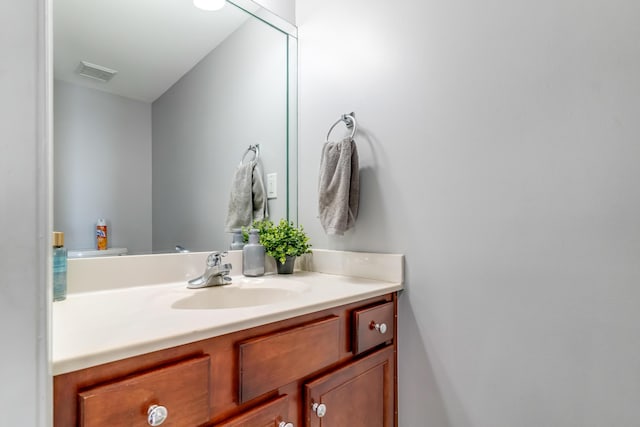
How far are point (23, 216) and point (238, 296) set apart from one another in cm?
76

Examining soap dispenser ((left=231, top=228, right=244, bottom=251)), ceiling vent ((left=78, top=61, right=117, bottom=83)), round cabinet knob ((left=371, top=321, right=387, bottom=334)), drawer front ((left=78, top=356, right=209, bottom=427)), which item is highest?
ceiling vent ((left=78, top=61, right=117, bottom=83))

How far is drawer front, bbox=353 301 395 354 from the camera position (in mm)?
958

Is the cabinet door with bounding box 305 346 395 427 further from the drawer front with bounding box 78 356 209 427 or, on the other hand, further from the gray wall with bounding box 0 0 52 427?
the gray wall with bounding box 0 0 52 427

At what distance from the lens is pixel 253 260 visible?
4.28 ft

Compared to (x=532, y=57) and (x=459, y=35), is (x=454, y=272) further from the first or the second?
(x=459, y=35)

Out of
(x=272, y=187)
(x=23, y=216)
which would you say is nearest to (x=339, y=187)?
(x=272, y=187)

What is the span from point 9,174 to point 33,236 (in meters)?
0.08

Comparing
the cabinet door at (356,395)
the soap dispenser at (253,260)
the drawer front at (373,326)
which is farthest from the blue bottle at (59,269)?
the drawer front at (373,326)

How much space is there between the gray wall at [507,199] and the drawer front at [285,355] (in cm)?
38

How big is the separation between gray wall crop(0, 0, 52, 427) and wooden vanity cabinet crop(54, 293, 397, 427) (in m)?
0.12

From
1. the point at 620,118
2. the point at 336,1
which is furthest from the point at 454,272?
the point at 336,1

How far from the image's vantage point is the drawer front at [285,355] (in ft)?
2.29

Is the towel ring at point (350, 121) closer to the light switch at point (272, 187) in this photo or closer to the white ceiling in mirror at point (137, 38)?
the light switch at point (272, 187)

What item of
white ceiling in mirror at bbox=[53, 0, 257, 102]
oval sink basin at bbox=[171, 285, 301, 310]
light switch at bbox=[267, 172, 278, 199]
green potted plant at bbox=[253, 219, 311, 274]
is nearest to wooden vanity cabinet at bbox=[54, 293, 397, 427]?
oval sink basin at bbox=[171, 285, 301, 310]
